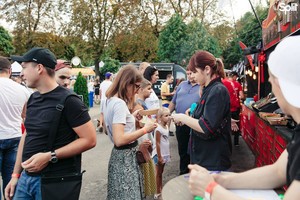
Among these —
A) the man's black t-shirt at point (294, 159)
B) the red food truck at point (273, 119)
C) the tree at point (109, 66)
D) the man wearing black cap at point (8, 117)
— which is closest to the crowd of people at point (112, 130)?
the man's black t-shirt at point (294, 159)

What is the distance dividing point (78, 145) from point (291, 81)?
178cm

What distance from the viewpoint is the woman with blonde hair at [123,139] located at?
118 inches

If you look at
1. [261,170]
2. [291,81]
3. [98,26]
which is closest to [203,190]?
[261,170]

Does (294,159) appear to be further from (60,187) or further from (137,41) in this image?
(137,41)

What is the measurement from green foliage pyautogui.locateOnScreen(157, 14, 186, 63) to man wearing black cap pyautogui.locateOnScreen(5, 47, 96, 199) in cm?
2535

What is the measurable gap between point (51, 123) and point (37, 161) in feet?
0.95

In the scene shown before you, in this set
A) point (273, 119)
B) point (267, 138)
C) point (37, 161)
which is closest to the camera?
point (37, 161)

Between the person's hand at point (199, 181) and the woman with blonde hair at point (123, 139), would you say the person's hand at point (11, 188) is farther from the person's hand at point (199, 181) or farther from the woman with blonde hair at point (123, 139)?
the person's hand at point (199, 181)

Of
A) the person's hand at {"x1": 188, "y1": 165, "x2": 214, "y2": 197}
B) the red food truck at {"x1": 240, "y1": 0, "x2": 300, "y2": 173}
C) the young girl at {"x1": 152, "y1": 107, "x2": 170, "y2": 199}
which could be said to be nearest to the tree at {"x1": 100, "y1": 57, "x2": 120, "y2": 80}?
the red food truck at {"x1": 240, "y1": 0, "x2": 300, "y2": 173}

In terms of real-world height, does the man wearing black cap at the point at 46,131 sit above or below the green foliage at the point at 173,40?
below

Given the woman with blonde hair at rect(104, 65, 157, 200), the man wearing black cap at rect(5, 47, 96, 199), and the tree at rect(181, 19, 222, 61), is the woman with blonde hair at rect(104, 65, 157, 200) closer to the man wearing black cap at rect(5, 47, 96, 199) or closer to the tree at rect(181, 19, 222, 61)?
the man wearing black cap at rect(5, 47, 96, 199)

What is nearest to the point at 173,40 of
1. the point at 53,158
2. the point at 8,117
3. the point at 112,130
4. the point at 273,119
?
the point at 273,119

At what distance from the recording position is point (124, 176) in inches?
120

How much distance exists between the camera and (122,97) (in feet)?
10.5
